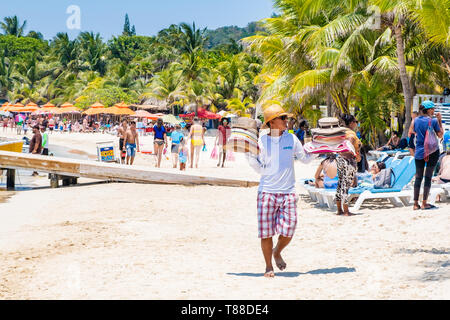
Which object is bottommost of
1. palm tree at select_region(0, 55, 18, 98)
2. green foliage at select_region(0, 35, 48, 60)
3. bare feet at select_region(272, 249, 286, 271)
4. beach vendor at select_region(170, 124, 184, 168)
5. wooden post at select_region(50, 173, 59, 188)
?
bare feet at select_region(272, 249, 286, 271)

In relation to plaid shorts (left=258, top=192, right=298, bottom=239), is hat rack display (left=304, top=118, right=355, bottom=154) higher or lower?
higher

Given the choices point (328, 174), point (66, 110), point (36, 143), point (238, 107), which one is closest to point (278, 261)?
point (328, 174)

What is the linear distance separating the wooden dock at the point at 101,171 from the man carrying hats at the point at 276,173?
325 inches

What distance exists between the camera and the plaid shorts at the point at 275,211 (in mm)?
5359

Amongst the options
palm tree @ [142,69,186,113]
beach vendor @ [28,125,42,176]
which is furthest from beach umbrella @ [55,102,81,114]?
beach vendor @ [28,125,42,176]

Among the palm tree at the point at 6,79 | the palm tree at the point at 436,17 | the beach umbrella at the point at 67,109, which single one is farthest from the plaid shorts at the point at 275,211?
the palm tree at the point at 6,79

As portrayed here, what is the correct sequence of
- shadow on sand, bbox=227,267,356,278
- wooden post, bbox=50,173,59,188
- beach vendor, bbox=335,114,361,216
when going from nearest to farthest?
shadow on sand, bbox=227,267,356,278
beach vendor, bbox=335,114,361,216
wooden post, bbox=50,173,59,188

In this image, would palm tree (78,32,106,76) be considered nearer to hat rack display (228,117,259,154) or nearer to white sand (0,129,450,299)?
white sand (0,129,450,299)

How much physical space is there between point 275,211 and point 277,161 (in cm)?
45

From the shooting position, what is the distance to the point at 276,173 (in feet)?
17.5

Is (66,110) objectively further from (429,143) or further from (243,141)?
(243,141)

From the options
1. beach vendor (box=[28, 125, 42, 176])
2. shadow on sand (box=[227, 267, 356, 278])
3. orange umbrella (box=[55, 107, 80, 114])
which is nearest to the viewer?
shadow on sand (box=[227, 267, 356, 278])

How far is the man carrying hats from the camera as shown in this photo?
17.5ft
